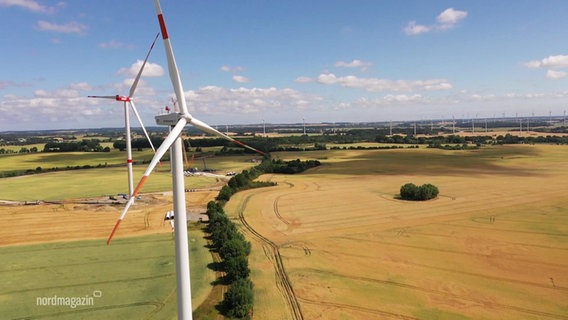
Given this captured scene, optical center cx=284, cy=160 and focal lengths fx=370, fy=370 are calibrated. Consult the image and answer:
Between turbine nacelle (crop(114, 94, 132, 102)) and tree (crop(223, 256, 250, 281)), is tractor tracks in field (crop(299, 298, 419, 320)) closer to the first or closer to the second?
tree (crop(223, 256, 250, 281))

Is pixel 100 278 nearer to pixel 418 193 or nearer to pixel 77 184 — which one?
pixel 418 193

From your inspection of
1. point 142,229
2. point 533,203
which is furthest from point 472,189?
point 142,229

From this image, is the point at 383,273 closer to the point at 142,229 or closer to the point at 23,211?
the point at 142,229

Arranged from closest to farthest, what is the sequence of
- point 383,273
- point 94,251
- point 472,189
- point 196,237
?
point 383,273 → point 94,251 → point 196,237 → point 472,189

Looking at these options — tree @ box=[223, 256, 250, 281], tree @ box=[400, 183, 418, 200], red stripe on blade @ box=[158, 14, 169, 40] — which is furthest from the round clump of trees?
red stripe on blade @ box=[158, 14, 169, 40]

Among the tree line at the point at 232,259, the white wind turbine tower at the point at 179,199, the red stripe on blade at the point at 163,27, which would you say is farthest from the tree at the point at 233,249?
the red stripe on blade at the point at 163,27

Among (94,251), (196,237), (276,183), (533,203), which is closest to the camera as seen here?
(94,251)

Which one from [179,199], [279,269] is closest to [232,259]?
[279,269]

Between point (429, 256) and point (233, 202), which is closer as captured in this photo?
point (429, 256)
